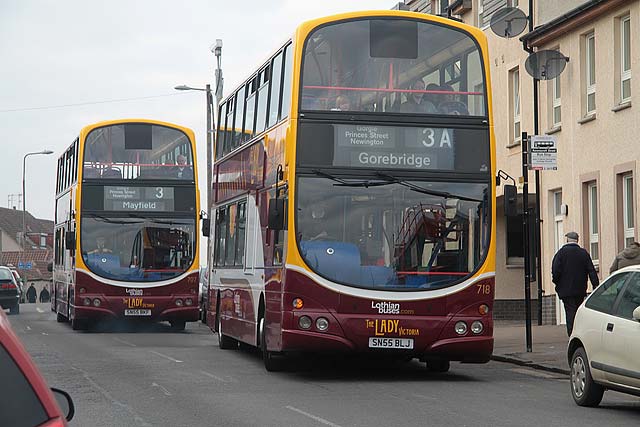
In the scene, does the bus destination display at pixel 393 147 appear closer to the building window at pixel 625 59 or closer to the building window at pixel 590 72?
the building window at pixel 625 59

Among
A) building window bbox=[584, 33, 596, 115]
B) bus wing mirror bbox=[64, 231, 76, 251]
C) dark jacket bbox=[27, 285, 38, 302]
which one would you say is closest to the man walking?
building window bbox=[584, 33, 596, 115]

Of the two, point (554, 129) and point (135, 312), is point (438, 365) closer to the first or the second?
point (135, 312)

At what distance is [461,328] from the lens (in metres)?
16.0

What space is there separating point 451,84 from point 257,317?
4337 millimetres

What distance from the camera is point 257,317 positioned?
18484mm

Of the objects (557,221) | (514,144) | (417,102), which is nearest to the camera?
(417,102)

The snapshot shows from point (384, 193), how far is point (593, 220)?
1359cm

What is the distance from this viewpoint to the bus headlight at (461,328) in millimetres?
15961

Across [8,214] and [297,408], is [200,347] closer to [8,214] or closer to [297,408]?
[297,408]

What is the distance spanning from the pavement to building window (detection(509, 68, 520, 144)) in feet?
19.5

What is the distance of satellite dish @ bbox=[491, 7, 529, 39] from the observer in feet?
75.7

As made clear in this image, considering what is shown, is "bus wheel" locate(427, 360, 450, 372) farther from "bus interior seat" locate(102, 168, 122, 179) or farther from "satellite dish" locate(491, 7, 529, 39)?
"bus interior seat" locate(102, 168, 122, 179)

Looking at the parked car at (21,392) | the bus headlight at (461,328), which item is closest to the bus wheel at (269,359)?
the bus headlight at (461,328)

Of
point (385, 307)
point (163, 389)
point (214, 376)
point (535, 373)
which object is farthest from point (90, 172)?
point (163, 389)
